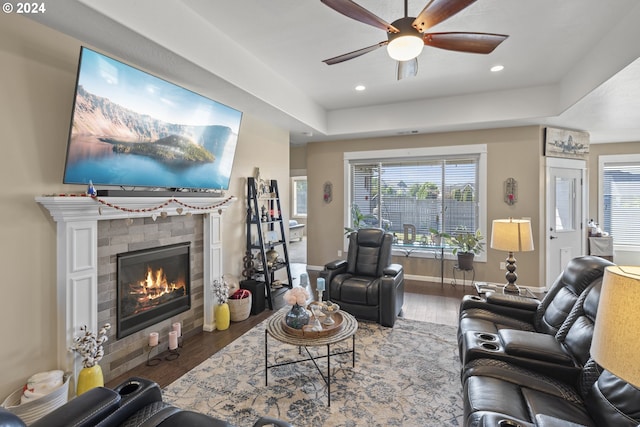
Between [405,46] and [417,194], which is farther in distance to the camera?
[417,194]

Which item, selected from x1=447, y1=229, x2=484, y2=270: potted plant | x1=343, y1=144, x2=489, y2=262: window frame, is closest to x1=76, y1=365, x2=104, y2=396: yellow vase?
x1=343, y1=144, x2=489, y2=262: window frame

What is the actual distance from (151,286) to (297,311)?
158 centimetres

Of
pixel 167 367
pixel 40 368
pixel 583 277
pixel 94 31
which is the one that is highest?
pixel 94 31

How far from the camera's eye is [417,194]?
585 cm

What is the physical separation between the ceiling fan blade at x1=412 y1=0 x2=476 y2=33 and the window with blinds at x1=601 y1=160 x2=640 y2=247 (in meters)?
6.66

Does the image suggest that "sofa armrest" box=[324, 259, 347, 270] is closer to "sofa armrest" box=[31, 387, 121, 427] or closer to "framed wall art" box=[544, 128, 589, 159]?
"sofa armrest" box=[31, 387, 121, 427]

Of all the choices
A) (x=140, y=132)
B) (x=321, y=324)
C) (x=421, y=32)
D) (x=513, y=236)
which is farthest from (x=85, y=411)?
(x=513, y=236)

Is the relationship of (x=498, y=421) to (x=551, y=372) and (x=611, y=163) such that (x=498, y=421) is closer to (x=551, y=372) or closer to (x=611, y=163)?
(x=551, y=372)

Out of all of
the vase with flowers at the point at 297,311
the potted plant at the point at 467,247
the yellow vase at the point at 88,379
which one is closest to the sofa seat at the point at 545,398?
the vase with flowers at the point at 297,311

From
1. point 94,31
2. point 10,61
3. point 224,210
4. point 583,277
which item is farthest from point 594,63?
point 10,61

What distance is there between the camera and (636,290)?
773mm

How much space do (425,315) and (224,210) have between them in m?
2.94

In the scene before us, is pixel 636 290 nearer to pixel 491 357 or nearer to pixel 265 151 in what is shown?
pixel 491 357

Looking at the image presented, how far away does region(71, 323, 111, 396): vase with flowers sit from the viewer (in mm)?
2264
